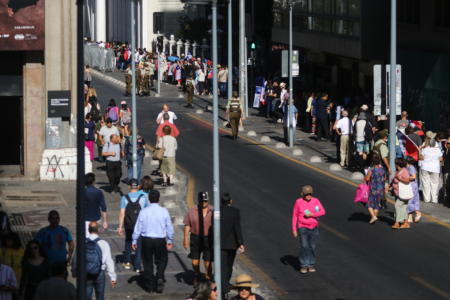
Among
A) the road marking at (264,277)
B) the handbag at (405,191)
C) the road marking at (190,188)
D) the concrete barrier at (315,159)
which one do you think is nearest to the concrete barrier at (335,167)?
the concrete barrier at (315,159)

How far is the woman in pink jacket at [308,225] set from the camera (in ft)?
42.0

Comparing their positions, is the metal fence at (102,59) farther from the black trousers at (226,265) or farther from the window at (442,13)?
the black trousers at (226,265)

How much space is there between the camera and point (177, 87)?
156 feet

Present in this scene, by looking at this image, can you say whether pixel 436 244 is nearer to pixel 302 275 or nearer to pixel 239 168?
pixel 302 275

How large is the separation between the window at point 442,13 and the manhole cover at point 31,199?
13547mm

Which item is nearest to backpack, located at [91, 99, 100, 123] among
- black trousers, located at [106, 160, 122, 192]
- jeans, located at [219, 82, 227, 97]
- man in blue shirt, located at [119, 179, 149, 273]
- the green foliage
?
black trousers, located at [106, 160, 122, 192]

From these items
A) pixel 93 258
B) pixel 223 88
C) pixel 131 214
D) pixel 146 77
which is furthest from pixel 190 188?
pixel 146 77

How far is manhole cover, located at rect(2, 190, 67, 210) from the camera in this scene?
717 inches

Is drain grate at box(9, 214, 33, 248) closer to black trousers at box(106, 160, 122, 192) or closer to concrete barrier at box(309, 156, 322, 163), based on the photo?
black trousers at box(106, 160, 122, 192)

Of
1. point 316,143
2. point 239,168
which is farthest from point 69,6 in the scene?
point 316,143

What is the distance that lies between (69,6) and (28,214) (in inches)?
261

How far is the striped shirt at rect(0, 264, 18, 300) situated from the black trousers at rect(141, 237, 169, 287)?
100.0 inches

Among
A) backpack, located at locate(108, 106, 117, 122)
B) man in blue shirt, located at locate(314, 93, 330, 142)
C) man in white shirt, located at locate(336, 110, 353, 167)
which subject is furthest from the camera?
man in blue shirt, located at locate(314, 93, 330, 142)

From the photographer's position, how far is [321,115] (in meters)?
27.3
